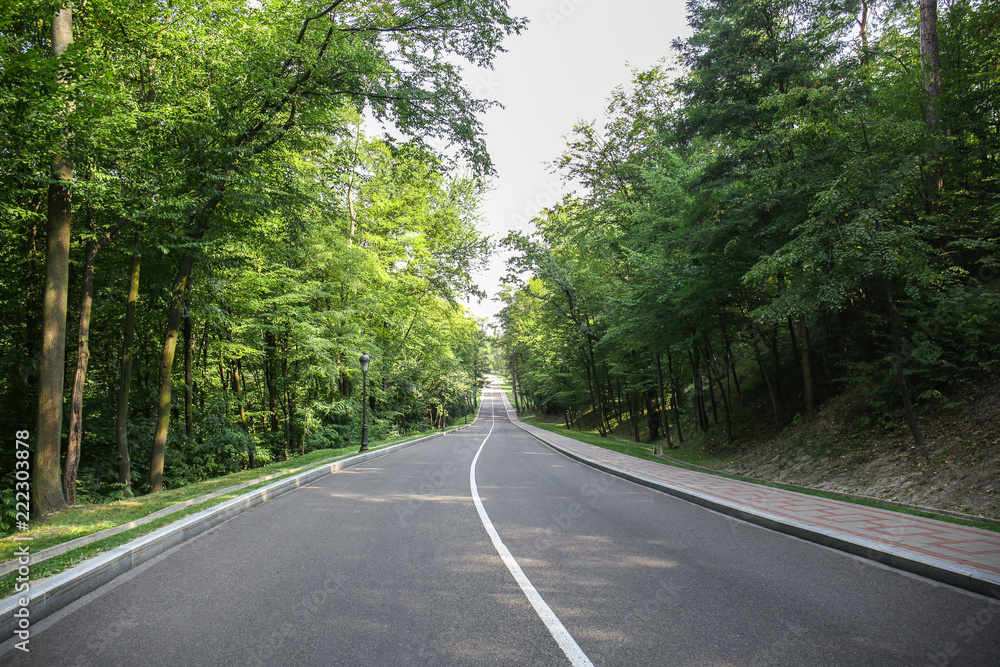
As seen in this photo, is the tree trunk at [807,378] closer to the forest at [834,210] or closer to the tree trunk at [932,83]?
the forest at [834,210]

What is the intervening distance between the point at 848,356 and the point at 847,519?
26.6 ft

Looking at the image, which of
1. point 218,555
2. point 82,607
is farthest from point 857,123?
point 82,607

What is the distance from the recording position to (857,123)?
9203mm

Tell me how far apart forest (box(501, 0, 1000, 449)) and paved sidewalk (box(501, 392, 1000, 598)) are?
162 inches

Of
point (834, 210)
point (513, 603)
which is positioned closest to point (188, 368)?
point (513, 603)

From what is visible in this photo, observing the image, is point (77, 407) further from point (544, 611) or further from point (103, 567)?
point (544, 611)

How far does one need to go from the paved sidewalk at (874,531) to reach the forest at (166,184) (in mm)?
9338

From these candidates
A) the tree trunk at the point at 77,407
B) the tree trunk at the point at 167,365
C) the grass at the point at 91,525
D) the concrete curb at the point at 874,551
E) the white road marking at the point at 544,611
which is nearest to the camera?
the white road marking at the point at 544,611

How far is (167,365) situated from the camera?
11648mm

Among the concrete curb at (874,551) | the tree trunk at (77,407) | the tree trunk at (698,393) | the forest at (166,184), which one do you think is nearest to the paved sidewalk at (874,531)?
the concrete curb at (874,551)

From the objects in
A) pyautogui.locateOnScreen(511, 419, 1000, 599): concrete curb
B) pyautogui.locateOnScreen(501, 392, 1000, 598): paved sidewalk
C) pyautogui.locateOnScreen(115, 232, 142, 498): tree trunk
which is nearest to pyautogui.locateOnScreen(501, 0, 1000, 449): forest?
pyautogui.locateOnScreen(501, 392, 1000, 598): paved sidewalk

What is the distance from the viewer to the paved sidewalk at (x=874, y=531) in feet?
12.8

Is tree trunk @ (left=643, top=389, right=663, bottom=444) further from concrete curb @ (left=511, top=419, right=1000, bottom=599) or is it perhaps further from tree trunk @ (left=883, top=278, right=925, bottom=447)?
concrete curb @ (left=511, top=419, right=1000, bottom=599)

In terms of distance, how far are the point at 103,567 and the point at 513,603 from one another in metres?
3.92
